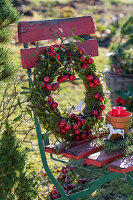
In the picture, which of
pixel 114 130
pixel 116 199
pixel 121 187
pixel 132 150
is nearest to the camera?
pixel 132 150

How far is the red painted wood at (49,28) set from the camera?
218 cm

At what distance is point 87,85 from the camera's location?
2369mm

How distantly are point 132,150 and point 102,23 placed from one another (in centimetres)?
726

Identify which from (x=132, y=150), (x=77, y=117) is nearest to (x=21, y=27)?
(x=77, y=117)

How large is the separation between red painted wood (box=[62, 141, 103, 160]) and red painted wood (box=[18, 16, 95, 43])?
0.83 meters

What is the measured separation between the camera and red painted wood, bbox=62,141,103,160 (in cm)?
206

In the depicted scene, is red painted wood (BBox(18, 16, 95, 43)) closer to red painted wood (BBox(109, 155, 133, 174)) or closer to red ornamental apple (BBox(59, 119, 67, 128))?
red ornamental apple (BBox(59, 119, 67, 128))

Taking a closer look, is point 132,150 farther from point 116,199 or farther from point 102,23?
point 102,23

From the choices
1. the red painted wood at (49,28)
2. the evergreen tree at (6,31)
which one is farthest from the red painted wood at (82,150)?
the red painted wood at (49,28)

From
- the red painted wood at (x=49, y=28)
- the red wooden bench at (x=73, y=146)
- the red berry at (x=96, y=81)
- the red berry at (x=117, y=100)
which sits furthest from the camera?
the red berry at (x=117, y=100)

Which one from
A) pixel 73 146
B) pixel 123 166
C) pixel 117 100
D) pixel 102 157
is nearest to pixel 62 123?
pixel 73 146

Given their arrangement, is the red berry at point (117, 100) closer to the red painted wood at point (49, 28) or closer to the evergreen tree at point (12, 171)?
the red painted wood at point (49, 28)

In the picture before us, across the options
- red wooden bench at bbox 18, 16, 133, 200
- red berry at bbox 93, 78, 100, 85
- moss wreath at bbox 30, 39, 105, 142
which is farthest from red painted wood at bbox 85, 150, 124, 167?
red berry at bbox 93, 78, 100, 85

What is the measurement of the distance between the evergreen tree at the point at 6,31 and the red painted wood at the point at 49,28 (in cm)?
8
